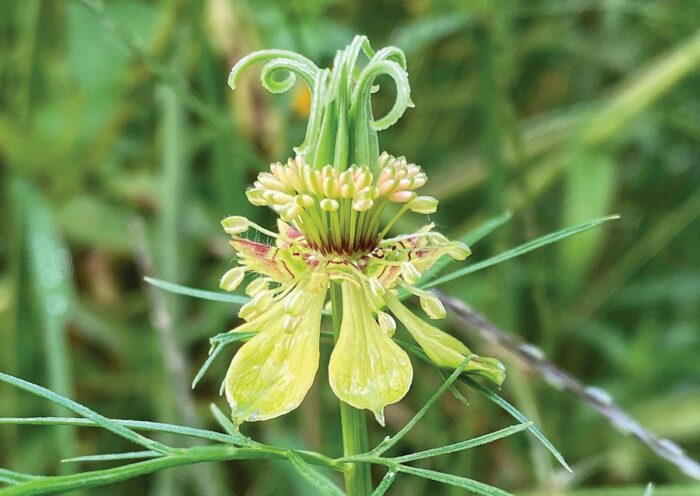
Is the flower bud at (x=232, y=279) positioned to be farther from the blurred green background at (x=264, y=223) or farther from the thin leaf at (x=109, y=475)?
the blurred green background at (x=264, y=223)

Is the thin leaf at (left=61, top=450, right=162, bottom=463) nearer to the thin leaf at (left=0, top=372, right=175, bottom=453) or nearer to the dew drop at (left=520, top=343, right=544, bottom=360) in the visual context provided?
the thin leaf at (left=0, top=372, right=175, bottom=453)

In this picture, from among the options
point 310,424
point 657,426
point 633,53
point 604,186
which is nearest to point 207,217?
point 310,424

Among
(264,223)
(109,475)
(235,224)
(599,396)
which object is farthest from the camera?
(264,223)

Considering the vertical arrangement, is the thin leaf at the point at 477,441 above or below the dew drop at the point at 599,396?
below

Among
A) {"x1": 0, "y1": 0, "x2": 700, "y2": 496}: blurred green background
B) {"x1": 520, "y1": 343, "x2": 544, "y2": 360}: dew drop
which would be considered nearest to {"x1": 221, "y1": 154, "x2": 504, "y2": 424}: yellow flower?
{"x1": 520, "y1": 343, "x2": 544, "y2": 360}: dew drop

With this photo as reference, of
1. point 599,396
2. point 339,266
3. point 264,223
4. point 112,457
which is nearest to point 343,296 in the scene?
point 339,266

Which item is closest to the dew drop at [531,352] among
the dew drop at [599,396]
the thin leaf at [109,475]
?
the dew drop at [599,396]

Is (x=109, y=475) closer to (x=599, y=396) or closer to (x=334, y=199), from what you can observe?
(x=334, y=199)
